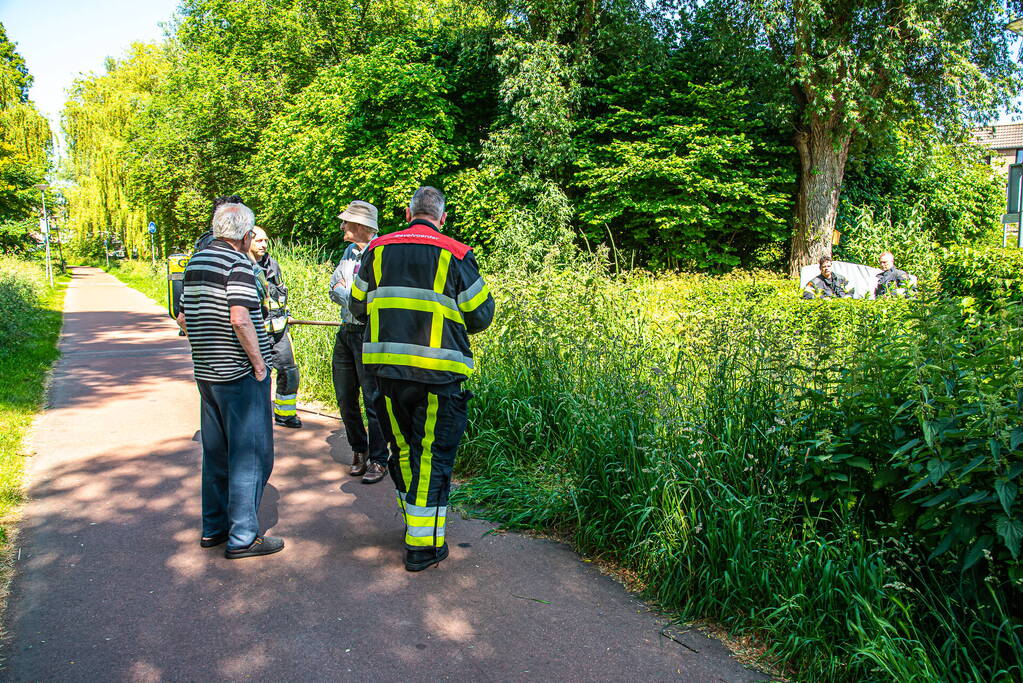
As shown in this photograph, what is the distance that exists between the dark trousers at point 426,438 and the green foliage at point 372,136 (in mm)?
18111

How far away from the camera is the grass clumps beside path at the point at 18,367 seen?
5.79 meters

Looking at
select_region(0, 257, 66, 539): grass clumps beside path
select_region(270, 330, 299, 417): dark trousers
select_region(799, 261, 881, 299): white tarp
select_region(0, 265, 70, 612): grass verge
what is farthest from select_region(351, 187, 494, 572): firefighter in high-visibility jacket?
select_region(799, 261, 881, 299): white tarp

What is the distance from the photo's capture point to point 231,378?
4.35 meters

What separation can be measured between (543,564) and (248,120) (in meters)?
30.2

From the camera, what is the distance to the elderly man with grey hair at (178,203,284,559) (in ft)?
14.1

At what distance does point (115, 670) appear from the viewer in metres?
3.30

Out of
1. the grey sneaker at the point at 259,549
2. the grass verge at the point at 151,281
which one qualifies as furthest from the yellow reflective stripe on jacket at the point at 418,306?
the grass verge at the point at 151,281

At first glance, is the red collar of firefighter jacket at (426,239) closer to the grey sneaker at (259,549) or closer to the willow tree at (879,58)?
the grey sneaker at (259,549)

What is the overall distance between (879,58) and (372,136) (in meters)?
13.5

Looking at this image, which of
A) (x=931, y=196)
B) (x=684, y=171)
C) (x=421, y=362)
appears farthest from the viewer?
(x=931, y=196)

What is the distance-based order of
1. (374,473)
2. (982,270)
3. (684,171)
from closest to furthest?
(374,473) → (982,270) → (684,171)

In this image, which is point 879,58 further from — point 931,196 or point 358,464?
point 358,464

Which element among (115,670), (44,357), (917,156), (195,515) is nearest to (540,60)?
(917,156)

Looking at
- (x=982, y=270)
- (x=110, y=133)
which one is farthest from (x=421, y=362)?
(x=110, y=133)
